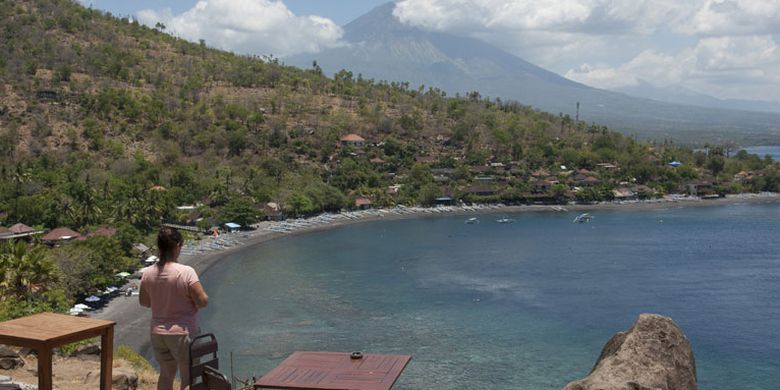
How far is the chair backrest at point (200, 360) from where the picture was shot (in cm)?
404

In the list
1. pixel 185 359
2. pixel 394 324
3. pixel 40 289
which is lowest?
pixel 394 324

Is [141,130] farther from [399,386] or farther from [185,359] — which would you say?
[185,359]

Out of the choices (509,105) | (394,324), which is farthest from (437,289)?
(509,105)

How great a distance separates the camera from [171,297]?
4.12 meters

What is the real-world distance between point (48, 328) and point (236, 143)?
57981 millimetres

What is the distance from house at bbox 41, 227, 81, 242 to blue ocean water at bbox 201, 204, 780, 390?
711cm

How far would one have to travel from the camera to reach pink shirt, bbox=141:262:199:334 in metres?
4.10

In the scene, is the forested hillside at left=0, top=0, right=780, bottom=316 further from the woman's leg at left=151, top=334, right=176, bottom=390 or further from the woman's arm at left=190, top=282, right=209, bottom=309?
the woman's arm at left=190, top=282, right=209, bottom=309

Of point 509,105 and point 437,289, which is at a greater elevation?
point 509,105

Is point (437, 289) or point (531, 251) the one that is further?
point (531, 251)

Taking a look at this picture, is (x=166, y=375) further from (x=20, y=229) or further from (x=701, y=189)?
(x=701, y=189)

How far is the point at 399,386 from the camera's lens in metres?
17.6

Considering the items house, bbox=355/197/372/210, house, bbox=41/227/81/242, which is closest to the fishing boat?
house, bbox=355/197/372/210

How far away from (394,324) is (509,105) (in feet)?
232
